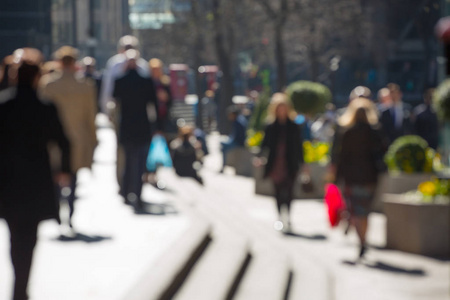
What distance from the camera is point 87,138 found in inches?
520

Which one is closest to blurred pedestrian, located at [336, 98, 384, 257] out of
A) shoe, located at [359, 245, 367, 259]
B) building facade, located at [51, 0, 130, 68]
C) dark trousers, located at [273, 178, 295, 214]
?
shoe, located at [359, 245, 367, 259]

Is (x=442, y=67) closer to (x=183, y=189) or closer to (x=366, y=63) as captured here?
(x=183, y=189)

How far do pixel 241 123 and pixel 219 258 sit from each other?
1944 cm

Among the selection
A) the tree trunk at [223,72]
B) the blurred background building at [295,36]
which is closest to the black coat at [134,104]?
the blurred background building at [295,36]

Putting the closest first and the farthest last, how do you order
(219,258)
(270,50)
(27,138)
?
(27,138) → (219,258) → (270,50)

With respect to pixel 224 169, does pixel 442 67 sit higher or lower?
higher

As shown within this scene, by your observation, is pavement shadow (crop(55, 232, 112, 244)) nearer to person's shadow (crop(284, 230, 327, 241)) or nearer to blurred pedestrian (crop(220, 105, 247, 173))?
person's shadow (crop(284, 230, 327, 241))

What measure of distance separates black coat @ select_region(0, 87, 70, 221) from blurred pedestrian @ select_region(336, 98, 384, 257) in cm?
643

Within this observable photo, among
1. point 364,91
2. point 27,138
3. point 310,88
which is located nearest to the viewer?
point 27,138

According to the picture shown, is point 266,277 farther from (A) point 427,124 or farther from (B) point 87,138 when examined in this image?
(A) point 427,124

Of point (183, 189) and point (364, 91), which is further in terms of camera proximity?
point (183, 189)

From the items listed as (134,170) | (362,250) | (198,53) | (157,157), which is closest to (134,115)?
(134,170)

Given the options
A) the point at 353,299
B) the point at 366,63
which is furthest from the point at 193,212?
the point at 366,63

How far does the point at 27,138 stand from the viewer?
27.1 feet
